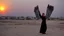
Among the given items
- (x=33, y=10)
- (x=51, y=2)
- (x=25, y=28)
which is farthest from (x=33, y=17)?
(x=25, y=28)

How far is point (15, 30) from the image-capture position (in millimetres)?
5012

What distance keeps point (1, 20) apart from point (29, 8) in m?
0.59

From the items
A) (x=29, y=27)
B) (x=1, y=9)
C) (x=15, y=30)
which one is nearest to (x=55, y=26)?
(x=29, y=27)

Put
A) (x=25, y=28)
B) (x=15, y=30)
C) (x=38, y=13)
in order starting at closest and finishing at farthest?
(x=38, y=13), (x=15, y=30), (x=25, y=28)

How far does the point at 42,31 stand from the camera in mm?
4855

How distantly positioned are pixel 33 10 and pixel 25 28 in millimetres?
853

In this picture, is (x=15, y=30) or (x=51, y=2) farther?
(x=15, y=30)

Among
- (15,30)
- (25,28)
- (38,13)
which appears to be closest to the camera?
(38,13)

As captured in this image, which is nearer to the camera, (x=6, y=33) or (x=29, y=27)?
(x=6, y=33)

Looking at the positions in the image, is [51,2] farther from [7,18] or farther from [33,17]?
[7,18]

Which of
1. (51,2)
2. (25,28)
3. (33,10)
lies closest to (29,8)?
(33,10)

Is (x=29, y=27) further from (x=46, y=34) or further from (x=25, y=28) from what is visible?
(x=46, y=34)

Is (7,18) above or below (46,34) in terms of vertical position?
above

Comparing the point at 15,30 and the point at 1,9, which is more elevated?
the point at 1,9
